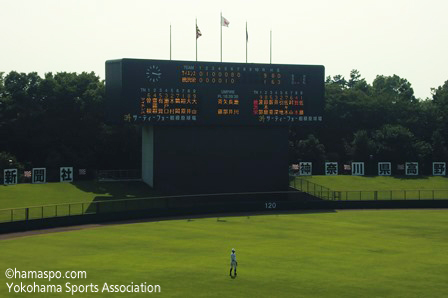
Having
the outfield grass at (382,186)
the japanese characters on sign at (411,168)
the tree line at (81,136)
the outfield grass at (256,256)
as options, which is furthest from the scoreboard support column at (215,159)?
the japanese characters on sign at (411,168)

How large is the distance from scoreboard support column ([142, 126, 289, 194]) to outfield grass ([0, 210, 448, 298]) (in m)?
8.71

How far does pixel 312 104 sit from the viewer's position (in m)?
67.2

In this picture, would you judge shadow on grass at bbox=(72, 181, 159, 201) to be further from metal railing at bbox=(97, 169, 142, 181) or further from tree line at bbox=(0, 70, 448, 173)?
tree line at bbox=(0, 70, 448, 173)

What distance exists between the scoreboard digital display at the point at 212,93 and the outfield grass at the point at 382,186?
11311mm

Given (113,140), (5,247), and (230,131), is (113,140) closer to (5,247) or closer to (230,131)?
(230,131)

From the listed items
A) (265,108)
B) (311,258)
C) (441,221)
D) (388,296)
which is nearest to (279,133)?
(265,108)

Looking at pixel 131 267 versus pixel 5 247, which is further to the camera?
pixel 5 247

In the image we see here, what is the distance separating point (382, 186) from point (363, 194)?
805 centimetres

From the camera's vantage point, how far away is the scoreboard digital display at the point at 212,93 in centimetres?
6178

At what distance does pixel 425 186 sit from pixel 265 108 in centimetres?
2798

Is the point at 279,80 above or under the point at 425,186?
above

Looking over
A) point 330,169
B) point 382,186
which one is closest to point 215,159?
point 330,169

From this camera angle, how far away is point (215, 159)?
67812 mm

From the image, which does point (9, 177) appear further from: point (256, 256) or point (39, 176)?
point (256, 256)
